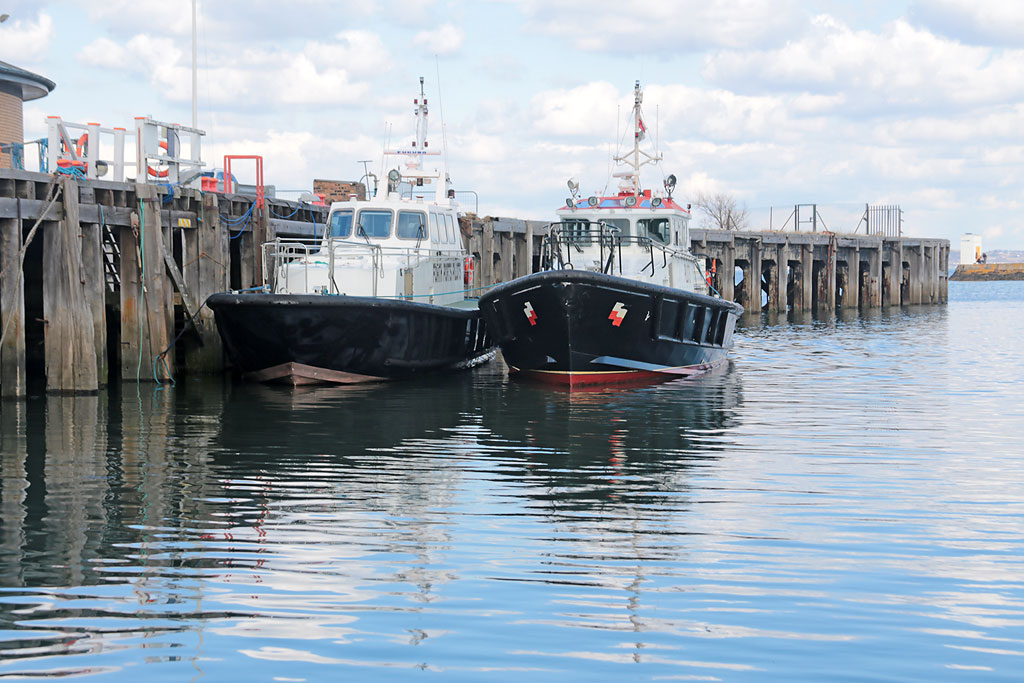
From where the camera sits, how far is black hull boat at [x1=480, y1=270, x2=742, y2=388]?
17.2m

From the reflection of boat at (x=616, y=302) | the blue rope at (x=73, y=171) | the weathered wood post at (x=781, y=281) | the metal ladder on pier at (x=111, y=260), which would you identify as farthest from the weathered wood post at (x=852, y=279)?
the blue rope at (x=73, y=171)

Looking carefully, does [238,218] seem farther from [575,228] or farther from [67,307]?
[575,228]

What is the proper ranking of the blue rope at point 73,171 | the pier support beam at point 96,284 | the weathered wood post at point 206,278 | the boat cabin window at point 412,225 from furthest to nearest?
the boat cabin window at point 412,225 → the weathered wood post at point 206,278 → the blue rope at point 73,171 → the pier support beam at point 96,284

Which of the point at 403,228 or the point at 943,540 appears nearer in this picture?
the point at 943,540

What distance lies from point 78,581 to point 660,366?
13.2 metres

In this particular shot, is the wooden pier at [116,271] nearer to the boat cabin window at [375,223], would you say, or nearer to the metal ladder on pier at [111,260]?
the metal ladder on pier at [111,260]

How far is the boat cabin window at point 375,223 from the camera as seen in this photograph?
62.5 ft

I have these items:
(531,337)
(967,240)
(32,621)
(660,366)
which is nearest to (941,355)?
(660,366)

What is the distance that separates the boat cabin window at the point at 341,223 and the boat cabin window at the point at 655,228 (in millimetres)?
5337

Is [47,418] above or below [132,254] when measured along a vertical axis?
below

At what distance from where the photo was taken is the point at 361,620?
6242mm

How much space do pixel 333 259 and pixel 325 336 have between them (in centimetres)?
124

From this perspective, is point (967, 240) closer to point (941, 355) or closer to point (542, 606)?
point (941, 355)

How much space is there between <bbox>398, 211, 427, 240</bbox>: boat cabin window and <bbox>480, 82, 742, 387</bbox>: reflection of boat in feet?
5.61
